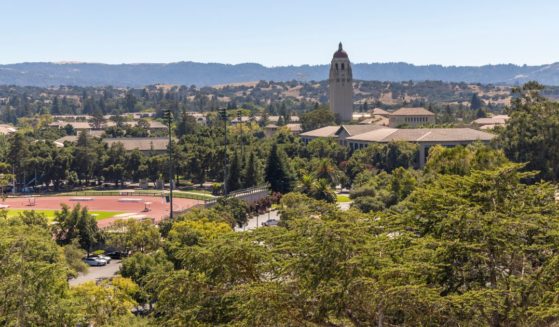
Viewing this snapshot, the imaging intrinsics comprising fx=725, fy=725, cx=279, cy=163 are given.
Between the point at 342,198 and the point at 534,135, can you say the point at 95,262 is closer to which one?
the point at 342,198

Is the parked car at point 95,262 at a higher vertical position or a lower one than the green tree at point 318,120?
lower

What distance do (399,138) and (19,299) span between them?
83525 millimetres

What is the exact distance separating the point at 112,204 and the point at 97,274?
38.1 metres

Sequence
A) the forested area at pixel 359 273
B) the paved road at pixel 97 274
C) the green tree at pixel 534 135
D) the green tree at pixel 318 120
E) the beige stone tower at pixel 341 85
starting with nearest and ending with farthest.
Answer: the forested area at pixel 359 273
the paved road at pixel 97 274
the green tree at pixel 534 135
the green tree at pixel 318 120
the beige stone tower at pixel 341 85

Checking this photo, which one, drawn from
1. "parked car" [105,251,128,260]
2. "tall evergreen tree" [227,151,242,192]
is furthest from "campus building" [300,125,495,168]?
"parked car" [105,251,128,260]

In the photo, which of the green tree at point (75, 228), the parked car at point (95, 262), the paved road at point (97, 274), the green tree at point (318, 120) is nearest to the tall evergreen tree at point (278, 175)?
the green tree at point (75, 228)

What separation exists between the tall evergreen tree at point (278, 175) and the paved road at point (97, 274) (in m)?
29.8

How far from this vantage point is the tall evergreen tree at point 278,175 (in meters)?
79.2

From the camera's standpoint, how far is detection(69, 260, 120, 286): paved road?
4572 cm

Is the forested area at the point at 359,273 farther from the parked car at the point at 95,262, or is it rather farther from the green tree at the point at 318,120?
the green tree at the point at 318,120

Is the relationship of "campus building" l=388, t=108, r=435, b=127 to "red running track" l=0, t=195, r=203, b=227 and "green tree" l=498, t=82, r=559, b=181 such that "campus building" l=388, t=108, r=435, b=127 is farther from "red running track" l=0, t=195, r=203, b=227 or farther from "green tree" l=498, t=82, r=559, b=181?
"red running track" l=0, t=195, r=203, b=227

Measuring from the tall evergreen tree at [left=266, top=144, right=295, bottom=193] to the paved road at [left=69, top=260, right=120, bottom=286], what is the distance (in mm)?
29793

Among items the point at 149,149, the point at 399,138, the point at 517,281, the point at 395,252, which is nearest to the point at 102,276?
the point at 395,252

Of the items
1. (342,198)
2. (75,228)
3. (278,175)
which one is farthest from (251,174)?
(75,228)
